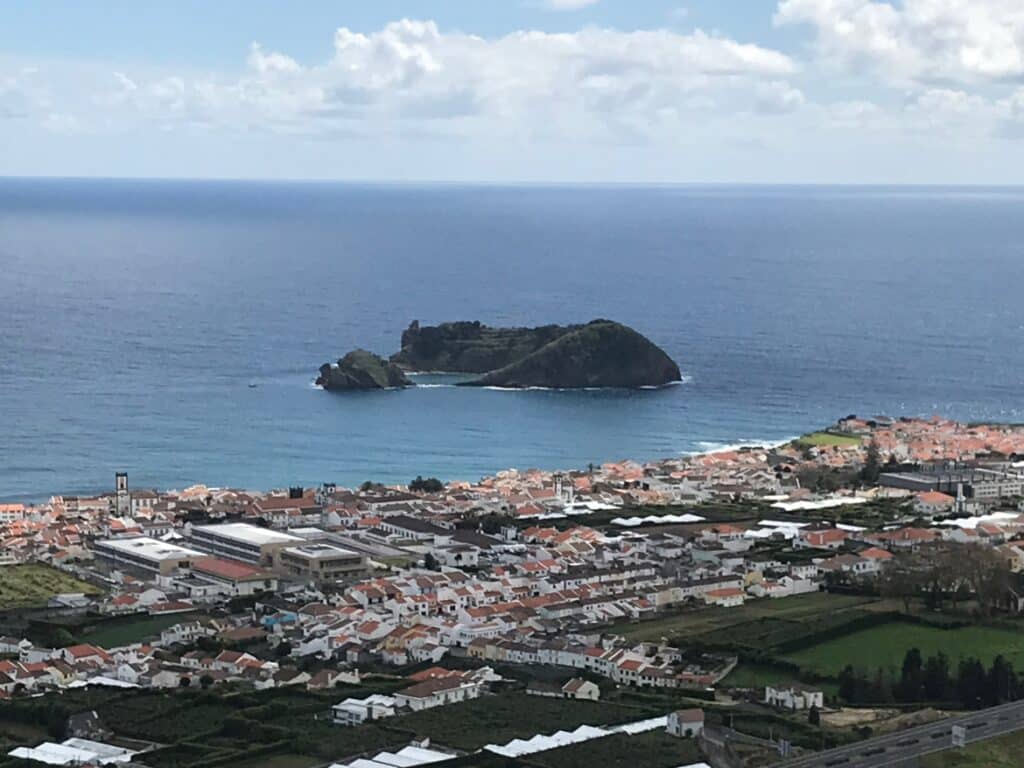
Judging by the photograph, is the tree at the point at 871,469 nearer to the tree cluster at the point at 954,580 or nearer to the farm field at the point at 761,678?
the tree cluster at the point at 954,580

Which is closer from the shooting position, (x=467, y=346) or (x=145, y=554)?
(x=145, y=554)

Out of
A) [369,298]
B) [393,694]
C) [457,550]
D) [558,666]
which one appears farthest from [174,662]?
[369,298]

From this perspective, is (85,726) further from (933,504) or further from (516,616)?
(933,504)

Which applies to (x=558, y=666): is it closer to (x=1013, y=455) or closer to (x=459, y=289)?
(x=1013, y=455)

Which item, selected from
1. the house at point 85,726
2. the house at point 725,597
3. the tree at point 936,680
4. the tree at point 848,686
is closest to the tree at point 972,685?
the tree at point 936,680

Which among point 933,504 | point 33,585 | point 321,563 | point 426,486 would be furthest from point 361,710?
point 933,504
